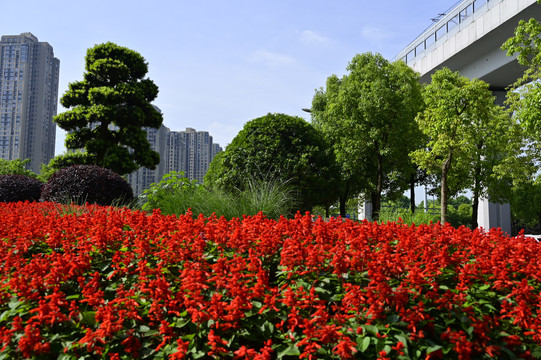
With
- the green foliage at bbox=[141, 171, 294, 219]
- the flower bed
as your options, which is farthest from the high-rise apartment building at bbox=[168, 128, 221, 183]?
the flower bed

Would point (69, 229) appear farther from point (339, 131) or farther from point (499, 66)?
point (499, 66)

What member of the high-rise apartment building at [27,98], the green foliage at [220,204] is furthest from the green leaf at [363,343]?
the high-rise apartment building at [27,98]

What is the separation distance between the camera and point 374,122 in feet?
68.1

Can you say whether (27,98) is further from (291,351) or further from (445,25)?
(291,351)

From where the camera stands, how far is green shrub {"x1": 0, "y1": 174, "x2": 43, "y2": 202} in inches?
563

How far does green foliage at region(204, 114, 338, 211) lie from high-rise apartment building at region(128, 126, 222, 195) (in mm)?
48749

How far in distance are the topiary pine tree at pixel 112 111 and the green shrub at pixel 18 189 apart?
5301mm

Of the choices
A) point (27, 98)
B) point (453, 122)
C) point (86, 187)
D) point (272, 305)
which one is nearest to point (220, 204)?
Result: point (272, 305)

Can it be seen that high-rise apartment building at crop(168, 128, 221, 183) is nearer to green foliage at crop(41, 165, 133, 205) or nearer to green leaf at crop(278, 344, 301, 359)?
green foliage at crop(41, 165, 133, 205)

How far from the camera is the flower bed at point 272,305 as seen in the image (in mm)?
2289

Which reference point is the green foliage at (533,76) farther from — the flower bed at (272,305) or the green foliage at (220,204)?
the flower bed at (272,305)

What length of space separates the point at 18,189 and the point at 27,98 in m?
69.3

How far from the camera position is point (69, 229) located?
3.88m

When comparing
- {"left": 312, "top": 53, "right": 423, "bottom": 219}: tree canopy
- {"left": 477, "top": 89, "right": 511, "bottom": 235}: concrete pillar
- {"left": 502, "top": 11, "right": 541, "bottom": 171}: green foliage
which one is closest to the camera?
{"left": 502, "top": 11, "right": 541, "bottom": 171}: green foliage
